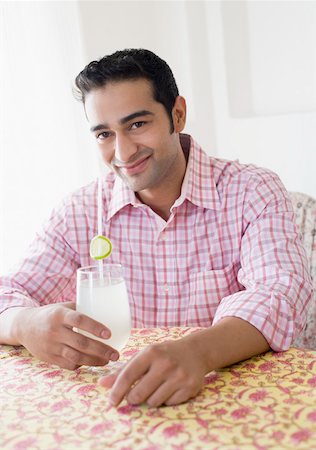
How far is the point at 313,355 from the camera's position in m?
1.18

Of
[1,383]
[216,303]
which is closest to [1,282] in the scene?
[1,383]

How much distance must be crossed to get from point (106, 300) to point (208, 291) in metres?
0.58

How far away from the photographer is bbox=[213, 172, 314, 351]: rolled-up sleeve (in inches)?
48.9

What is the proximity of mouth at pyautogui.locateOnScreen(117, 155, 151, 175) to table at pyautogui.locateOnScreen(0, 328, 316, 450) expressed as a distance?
0.67m

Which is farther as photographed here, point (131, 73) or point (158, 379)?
point (131, 73)

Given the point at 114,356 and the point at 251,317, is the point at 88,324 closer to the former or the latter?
the point at 114,356

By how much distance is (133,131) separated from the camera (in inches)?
66.4

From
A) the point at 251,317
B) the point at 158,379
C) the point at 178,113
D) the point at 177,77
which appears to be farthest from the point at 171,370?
the point at 177,77

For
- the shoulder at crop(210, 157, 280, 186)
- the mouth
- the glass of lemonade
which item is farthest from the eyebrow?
the glass of lemonade

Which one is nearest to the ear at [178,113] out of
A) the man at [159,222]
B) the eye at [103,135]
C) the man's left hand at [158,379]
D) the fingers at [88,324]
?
the man at [159,222]

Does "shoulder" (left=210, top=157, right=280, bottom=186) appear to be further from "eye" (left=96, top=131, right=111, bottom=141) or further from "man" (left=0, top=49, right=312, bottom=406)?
"eye" (left=96, top=131, right=111, bottom=141)

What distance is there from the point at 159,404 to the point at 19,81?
1.79 m

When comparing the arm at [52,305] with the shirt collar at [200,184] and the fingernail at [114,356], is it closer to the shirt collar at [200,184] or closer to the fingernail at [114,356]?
the fingernail at [114,356]

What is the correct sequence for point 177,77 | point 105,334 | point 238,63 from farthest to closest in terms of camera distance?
A: point 177,77 → point 238,63 → point 105,334
